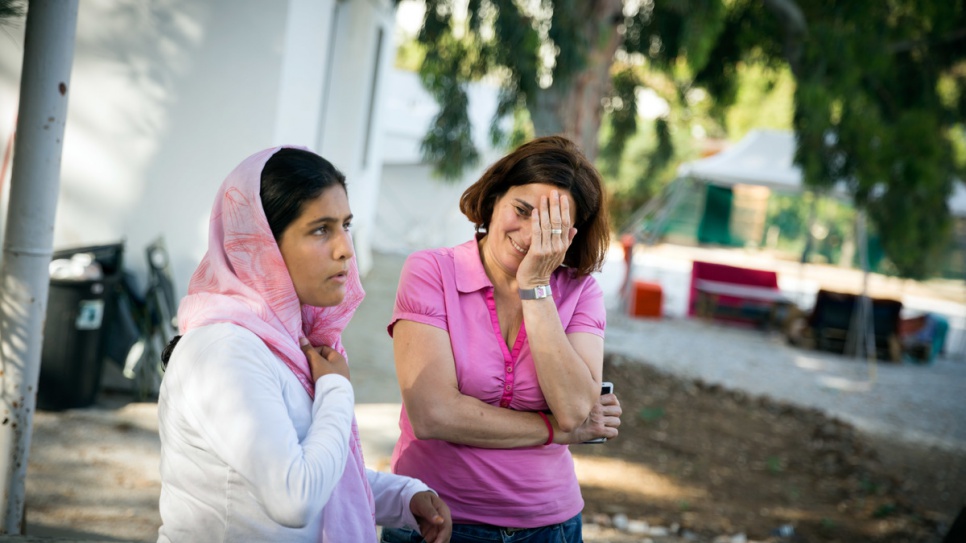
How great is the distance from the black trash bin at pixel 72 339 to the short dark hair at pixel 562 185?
362cm

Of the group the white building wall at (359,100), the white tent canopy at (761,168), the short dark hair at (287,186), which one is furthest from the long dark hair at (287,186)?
the white tent canopy at (761,168)

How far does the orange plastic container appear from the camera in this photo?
15.2 metres

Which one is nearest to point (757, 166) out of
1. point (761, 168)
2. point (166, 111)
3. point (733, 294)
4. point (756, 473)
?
point (761, 168)

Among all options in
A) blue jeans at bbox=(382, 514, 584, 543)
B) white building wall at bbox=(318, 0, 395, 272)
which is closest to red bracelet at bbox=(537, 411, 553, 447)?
blue jeans at bbox=(382, 514, 584, 543)

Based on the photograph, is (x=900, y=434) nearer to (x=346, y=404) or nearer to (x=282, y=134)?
(x=282, y=134)

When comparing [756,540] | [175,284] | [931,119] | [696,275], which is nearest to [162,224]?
[175,284]

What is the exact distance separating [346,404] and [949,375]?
1392 cm

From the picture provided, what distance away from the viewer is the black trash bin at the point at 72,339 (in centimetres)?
526

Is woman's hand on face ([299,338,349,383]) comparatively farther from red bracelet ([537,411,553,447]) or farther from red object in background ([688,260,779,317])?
red object in background ([688,260,779,317])

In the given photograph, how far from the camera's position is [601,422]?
2.40 m

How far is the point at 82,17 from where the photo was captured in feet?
18.9

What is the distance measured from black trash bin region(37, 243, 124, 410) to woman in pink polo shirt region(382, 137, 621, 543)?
11.9 feet

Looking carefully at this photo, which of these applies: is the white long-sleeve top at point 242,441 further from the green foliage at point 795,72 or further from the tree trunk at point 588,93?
the tree trunk at point 588,93

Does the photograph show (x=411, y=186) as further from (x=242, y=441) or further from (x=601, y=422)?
(x=242, y=441)
